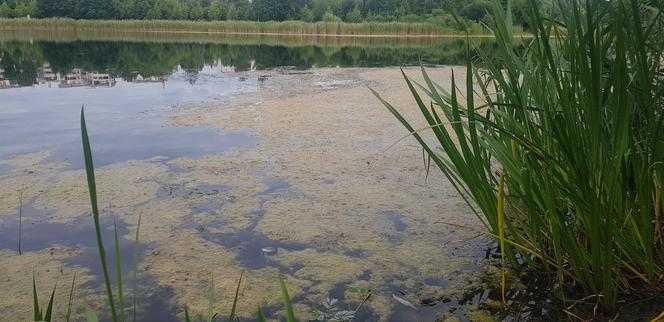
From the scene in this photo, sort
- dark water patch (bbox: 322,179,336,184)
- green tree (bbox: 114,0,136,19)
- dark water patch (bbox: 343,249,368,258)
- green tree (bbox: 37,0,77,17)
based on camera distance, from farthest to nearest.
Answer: green tree (bbox: 114,0,136,19) < green tree (bbox: 37,0,77,17) < dark water patch (bbox: 322,179,336,184) < dark water patch (bbox: 343,249,368,258)

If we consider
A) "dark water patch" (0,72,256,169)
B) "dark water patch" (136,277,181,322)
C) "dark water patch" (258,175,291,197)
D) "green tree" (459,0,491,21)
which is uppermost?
"green tree" (459,0,491,21)

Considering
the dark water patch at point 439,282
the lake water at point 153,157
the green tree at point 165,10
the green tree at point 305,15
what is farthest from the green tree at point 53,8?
the dark water patch at point 439,282

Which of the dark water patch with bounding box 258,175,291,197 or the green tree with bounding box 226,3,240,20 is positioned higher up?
the green tree with bounding box 226,3,240,20

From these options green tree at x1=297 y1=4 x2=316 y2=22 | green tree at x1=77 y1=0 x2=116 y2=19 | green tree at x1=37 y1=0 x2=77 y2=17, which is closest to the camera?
green tree at x1=37 y1=0 x2=77 y2=17

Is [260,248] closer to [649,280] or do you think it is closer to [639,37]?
[649,280]

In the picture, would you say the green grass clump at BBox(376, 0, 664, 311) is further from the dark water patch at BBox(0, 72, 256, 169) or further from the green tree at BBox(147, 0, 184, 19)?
the green tree at BBox(147, 0, 184, 19)

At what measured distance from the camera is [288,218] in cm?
203

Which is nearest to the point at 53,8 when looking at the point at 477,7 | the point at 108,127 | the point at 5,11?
the point at 5,11

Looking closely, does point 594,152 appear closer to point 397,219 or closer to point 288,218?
point 397,219

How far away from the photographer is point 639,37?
3.24 ft

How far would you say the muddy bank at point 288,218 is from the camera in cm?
150

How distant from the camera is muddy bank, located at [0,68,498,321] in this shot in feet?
4.94

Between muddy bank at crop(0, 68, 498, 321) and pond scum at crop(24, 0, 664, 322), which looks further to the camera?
muddy bank at crop(0, 68, 498, 321)

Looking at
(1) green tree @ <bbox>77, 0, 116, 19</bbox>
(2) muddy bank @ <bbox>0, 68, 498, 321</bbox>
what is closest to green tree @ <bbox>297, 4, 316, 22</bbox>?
(1) green tree @ <bbox>77, 0, 116, 19</bbox>
